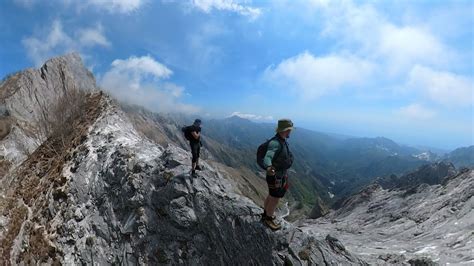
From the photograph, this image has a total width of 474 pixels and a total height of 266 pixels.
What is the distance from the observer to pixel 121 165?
2270cm

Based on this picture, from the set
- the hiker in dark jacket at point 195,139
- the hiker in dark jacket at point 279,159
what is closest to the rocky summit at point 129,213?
the hiker in dark jacket at point 195,139

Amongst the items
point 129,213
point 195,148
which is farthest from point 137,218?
point 195,148

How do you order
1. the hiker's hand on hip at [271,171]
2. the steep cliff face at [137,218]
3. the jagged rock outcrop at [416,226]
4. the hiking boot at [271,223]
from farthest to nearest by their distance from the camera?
the jagged rock outcrop at [416,226] < the steep cliff face at [137,218] < the hiking boot at [271,223] < the hiker's hand on hip at [271,171]

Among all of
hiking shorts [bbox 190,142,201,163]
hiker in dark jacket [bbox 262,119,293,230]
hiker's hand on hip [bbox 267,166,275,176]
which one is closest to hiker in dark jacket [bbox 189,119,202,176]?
hiking shorts [bbox 190,142,201,163]

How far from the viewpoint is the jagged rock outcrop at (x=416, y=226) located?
2809cm

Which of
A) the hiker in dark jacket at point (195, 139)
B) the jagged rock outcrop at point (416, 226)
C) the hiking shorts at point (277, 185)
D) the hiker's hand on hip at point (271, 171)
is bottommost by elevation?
the jagged rock outcrop at point (416, 226)

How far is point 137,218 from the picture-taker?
20.0 meters

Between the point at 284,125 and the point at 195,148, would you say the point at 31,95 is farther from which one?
the point at 284,125

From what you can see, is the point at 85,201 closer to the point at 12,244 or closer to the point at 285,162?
the point at 12,244

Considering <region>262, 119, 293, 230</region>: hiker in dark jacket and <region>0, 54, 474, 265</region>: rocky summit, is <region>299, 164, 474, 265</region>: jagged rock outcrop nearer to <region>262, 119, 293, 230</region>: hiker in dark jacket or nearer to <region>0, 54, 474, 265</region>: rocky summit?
<region>0, 54, 474, 265</region>: rocky summit

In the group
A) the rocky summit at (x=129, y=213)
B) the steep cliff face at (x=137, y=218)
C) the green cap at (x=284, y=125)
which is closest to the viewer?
the green cap at (x=284, y=125)

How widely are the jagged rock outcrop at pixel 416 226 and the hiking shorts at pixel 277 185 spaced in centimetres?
584

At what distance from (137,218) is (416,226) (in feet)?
142

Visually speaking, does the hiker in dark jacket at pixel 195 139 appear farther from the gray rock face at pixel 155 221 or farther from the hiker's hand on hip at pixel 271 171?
the hiker's hand on hip at pixel 271 171
